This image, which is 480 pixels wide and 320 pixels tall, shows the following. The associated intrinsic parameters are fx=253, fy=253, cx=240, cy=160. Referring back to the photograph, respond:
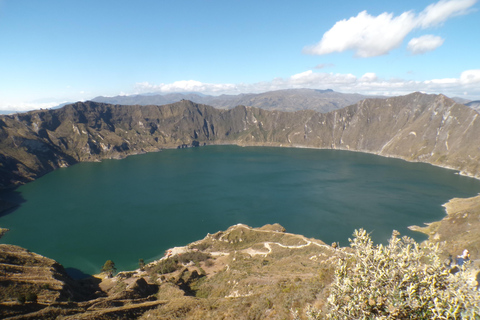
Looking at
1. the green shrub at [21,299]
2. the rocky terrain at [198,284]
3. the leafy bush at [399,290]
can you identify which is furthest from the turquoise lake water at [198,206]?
the leafy bush at [399,290]

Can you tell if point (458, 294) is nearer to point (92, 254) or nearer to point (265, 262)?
point (265, 262)

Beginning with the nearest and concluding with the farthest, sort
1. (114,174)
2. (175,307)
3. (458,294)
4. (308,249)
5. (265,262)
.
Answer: (458,294), (175,307), (265,262), (308,249), (114,174)

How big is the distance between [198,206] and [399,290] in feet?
358

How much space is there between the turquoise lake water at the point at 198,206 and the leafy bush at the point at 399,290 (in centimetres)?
7182

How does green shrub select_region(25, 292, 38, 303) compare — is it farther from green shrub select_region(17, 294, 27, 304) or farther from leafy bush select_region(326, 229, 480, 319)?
leafy bush select_region(326, 229, 480, 319)

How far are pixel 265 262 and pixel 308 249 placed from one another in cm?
1274

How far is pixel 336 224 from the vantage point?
310 ft

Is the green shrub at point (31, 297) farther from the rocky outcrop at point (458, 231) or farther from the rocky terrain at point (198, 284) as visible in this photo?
the rocky outcrop at point (458, 231)

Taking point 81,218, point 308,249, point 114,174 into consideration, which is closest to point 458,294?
point 308,249

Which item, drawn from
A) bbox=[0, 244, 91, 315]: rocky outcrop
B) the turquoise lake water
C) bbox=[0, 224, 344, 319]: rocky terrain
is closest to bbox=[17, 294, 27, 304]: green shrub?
bbox=[0, 244, 91, 315]: rocky outcrop

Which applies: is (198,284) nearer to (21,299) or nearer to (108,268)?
(108,268)

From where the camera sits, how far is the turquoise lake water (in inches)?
3327

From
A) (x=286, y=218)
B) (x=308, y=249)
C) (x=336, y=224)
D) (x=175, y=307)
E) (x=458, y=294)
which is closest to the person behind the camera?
(x=458, y=294)

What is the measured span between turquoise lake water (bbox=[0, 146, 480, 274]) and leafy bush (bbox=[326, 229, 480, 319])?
71817mm
